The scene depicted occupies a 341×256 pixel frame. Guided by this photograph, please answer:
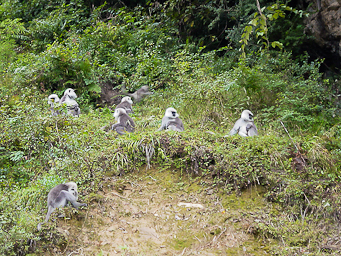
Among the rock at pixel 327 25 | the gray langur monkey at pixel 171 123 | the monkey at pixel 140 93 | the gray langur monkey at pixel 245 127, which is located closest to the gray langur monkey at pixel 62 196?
the gray langur monkey at pixel 171 123

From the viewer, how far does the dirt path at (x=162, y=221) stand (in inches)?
191

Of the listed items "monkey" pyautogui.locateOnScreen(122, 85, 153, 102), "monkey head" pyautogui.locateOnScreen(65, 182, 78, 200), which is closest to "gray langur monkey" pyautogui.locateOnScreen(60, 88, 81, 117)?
"monkey" pyautogui.locateOnScreen(122, 85, 153, 102)

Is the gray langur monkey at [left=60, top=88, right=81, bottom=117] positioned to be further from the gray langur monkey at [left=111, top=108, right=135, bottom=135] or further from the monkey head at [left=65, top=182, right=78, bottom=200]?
the monkey head at [left=65, top=182, right=78, bottom=200]

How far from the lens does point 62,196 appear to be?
4.95 metres

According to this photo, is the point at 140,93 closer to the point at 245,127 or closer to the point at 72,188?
the point at 245,127

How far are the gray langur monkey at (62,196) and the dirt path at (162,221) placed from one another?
0.85 ft

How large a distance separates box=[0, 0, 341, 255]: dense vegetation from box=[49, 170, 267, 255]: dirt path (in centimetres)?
25

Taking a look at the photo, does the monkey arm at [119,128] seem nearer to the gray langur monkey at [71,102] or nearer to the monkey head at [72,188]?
the gray langur monkey at [71,102]

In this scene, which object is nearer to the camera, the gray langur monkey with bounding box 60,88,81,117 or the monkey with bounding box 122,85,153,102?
the gray langur monkey with bounding box 60,88,81,117

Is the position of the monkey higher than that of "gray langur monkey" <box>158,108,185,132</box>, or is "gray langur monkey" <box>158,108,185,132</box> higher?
"gray langur monkey" <box>158,108,185,132</box>

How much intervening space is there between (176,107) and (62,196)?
4.83m

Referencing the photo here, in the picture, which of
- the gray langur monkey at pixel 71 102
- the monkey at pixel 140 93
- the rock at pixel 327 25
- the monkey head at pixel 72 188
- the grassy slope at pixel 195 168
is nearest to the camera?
the grassy slope at pixel 195 168

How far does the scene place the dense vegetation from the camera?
208 inches

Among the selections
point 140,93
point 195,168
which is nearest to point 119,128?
point 195,168
